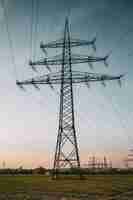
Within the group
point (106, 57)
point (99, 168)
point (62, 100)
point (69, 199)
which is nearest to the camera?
point (69, 199)

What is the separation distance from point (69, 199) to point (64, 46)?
83.6 feet

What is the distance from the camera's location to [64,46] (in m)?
37.4

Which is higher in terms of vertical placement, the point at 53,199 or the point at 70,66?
the point at 70,66

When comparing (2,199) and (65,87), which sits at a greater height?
(65,87)

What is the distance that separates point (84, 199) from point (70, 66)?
23438 millimetres

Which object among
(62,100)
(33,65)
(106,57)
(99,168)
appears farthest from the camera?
(99,168)

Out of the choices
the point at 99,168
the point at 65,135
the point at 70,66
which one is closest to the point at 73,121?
the point at 65,135

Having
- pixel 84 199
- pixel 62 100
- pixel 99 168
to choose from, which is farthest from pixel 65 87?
pixel 99 168

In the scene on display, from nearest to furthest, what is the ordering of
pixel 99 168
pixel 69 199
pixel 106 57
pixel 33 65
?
pixel 69 199
pixel 106 57
pixel 33 65
pixel 99 168

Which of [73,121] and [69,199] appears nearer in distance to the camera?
[69,199]

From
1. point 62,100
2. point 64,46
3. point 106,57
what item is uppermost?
point 64,46

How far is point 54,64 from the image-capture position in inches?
1340

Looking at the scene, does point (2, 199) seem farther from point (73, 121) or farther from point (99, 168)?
point (99, 168)

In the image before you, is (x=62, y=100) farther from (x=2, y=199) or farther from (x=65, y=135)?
(x=2, y=199)
